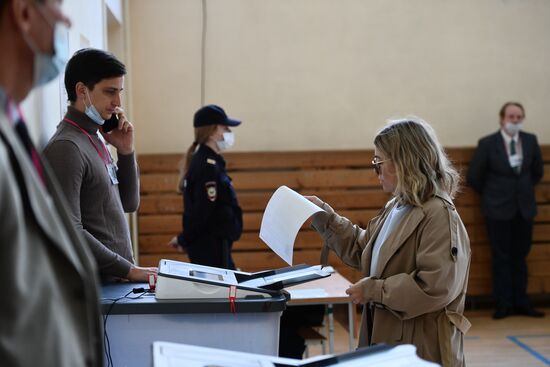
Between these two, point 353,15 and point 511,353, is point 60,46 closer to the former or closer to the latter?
point 511,353

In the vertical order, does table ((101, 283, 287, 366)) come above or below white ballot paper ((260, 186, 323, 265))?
below

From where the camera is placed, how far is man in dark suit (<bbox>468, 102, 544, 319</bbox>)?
230 inches

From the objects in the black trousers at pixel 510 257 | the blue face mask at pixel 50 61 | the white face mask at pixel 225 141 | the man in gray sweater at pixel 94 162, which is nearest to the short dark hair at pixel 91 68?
the man in gray sweater at pixel 94 162

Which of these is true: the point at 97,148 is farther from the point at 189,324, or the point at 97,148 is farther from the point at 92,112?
the point at 189,324

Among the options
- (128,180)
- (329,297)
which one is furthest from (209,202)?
(128,180)

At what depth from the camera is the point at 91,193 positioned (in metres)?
2.31

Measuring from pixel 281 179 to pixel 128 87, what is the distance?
1.51 meters

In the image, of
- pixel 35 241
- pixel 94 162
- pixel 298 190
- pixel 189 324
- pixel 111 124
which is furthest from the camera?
pixel 298 190

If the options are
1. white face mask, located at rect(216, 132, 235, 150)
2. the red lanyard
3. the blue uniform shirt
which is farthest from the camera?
white face mask, located at rect(216, 132, 235, 150)

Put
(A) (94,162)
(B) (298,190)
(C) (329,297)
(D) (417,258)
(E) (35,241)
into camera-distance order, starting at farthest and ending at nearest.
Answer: (B) (298,190) < (C) (329,297) < (A) (94,162) < (D) (417,258) < (E) (35,241)

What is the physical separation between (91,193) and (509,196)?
436 cm

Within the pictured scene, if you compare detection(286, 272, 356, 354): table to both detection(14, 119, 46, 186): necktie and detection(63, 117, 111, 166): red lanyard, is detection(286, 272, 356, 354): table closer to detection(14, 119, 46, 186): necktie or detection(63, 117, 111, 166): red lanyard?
detection(63, 117, 111, 166): red lanyard

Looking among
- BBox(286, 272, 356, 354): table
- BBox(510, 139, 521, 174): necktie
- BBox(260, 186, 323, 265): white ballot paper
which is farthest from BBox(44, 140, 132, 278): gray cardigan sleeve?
BBox(510, 139, 521, 174): necktie

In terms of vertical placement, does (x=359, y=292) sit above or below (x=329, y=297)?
above
